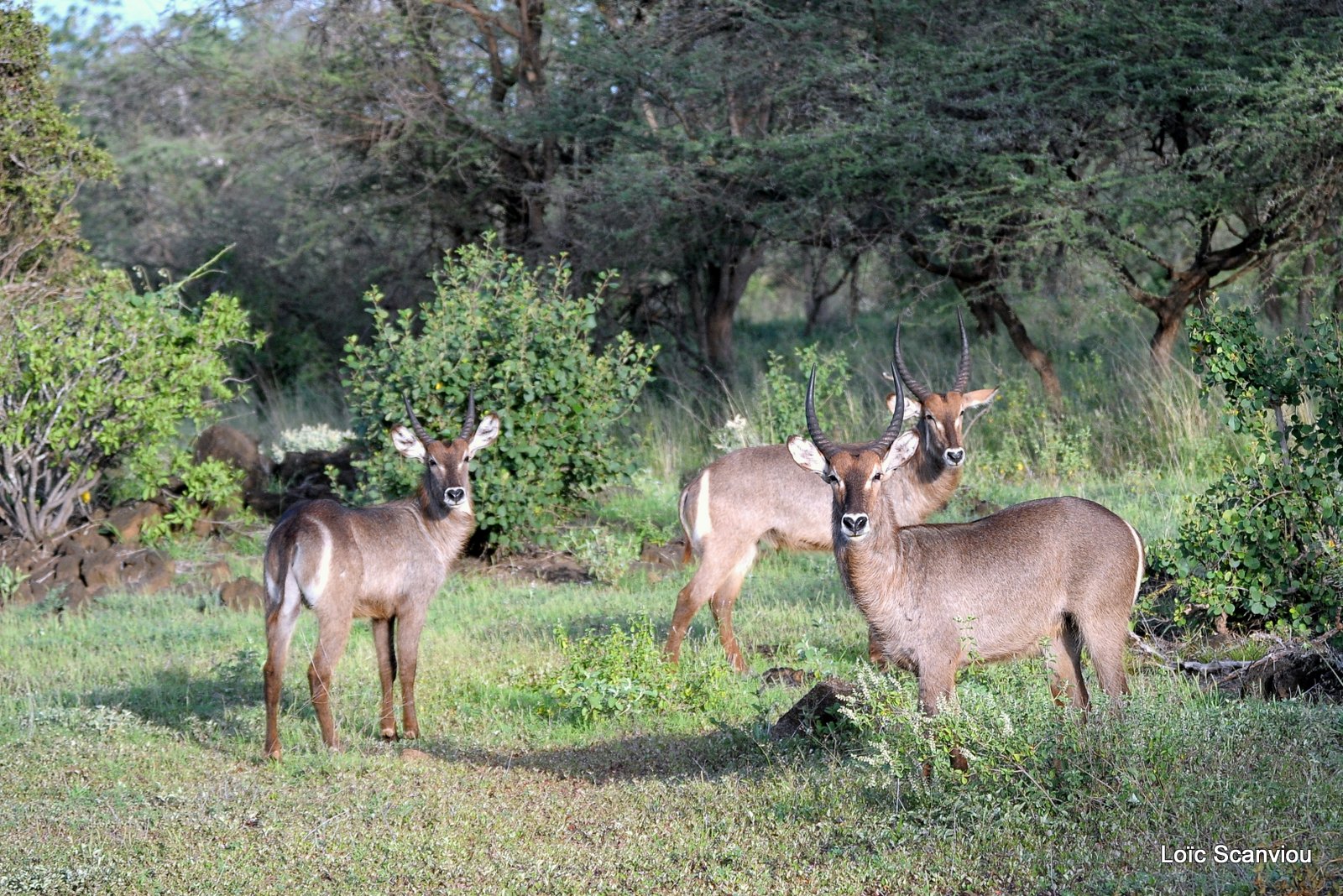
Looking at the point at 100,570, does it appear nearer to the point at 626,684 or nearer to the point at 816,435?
the point at 626,684

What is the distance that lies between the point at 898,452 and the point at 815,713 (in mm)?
1083

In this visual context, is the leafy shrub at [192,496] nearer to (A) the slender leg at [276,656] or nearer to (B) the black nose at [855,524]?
(A) the slender leg at [276,656]

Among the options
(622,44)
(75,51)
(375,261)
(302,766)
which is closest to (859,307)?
(375,261)

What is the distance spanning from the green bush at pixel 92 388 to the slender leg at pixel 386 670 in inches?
171

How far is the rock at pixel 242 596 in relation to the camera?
9.02 metres

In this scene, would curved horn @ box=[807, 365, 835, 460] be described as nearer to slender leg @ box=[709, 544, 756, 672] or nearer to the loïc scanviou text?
the loïc scanviou text

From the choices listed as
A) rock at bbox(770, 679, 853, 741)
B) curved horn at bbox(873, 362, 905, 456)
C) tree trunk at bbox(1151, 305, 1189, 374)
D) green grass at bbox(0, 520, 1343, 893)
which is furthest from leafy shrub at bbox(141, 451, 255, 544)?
tree trunk at bbox(1151, 305, 1189, 374)

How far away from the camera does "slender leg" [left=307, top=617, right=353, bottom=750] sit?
233 inches

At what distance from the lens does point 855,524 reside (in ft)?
16.3

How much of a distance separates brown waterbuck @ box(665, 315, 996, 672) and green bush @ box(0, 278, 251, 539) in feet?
14.7

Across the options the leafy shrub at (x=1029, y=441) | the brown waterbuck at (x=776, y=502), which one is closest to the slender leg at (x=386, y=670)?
the brown waterbuck at (x=776, y=502)

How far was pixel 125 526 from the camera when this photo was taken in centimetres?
1067

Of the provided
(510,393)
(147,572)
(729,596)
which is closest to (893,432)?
(729,596)

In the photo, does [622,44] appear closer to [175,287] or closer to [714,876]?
[175,287]
